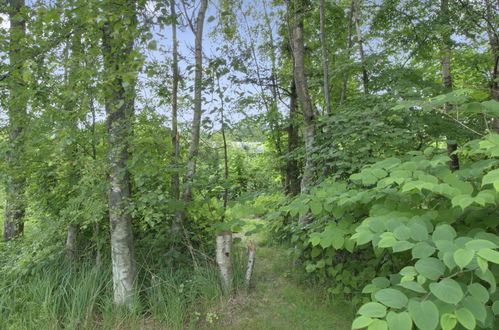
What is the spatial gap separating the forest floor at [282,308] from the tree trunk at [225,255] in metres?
0.24

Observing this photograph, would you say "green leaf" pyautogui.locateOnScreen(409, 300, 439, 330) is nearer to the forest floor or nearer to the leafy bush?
the leafy bush

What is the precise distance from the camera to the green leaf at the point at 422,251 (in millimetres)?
1093

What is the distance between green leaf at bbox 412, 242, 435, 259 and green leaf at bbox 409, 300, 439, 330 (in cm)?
19

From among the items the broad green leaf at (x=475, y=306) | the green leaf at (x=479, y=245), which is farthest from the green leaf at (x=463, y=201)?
the broad green leaf at (x=475, y=306)

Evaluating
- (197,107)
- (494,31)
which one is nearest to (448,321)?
(197,107)

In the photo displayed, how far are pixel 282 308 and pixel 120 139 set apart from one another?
2256mm

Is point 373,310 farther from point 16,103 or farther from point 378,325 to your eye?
point 16,103

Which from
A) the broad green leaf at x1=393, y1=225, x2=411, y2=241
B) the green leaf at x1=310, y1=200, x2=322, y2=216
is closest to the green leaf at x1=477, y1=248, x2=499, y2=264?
the broad green leaf at x1=393, y1=225, x2=411, y2=241

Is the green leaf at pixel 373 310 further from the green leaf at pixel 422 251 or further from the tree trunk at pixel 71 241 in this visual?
the tree trunk at pixel 71 241

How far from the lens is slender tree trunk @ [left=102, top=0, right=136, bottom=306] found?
2.28 metres

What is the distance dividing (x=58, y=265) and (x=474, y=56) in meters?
6.32

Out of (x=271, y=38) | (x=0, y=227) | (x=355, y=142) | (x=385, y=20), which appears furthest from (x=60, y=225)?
(x=385, y=20)

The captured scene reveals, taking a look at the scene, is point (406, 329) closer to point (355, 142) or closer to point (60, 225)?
point (355, 142)

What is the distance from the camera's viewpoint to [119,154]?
251 centimetres
